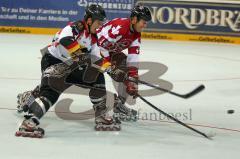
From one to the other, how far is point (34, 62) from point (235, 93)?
9.56ft

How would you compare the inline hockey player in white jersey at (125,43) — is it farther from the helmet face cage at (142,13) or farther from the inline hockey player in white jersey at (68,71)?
the inline hockey player in white jersey at (68,71)

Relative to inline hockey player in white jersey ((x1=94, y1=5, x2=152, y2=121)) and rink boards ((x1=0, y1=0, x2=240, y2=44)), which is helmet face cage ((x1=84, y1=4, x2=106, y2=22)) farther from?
rink boards ((x1=0, y1=0, x2=240, y2=44))

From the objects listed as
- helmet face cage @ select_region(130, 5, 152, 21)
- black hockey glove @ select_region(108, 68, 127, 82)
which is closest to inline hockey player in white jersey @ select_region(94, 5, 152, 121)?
helmet face cage @ select_region(130, 5, 152, 21)

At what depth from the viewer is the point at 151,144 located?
4262 millimetres

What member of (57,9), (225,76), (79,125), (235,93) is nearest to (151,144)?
(79,125)

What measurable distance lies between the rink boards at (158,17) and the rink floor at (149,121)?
65.8 inches

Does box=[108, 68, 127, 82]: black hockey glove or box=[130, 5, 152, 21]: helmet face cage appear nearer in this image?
box=[108, 68, 127, 82]: black hockey glove

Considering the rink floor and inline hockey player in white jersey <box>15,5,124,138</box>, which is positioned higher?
inline hockey player in white jersey <box>15,5,124,138</box>

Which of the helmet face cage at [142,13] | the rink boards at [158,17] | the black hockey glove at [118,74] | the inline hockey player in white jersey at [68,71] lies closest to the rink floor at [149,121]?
the inline hockey player in white jersey at [68,71]

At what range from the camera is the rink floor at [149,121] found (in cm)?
404

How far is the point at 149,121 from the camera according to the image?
5.02 meters

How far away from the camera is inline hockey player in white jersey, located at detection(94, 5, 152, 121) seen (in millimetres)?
4859

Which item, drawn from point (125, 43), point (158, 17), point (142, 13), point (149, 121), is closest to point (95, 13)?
point (142, 13)

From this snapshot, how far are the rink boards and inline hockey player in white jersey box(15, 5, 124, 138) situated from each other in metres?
5.55
